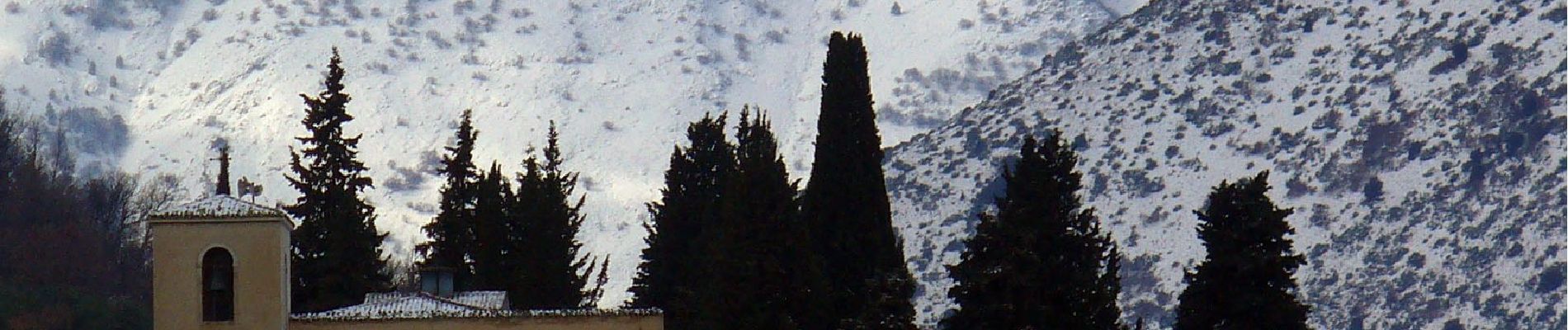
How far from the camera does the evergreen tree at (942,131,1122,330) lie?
62.8 metres

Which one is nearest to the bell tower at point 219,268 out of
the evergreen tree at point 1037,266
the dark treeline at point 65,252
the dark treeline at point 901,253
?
the dark treeline at point 901,253

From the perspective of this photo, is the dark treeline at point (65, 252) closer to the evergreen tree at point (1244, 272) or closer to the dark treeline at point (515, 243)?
the dark treeline at point (515, 243)

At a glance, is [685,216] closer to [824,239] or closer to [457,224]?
[457,224]

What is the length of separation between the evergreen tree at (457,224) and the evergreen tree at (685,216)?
4215mm

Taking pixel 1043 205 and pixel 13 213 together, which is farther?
pixel 13 213

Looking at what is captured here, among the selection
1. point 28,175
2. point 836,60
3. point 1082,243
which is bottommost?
point 1082,243

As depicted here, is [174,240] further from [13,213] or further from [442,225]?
[13,213]

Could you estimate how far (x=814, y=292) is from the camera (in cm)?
6706

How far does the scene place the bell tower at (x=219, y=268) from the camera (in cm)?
6681

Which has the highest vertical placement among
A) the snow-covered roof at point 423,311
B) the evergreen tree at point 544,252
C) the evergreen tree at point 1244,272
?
the evergreen tree at point 544,252

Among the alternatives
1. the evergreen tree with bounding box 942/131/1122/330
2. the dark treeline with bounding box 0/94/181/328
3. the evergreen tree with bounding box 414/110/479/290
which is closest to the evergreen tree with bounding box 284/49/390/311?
→ the evergreen tree with bounding box 414/110/479/290

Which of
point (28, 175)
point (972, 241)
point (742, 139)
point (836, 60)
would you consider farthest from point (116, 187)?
point (972, 241)

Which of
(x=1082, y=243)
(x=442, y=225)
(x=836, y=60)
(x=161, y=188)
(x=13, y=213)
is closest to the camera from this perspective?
(x=1082, y=243)

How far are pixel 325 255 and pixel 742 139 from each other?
9139mm
